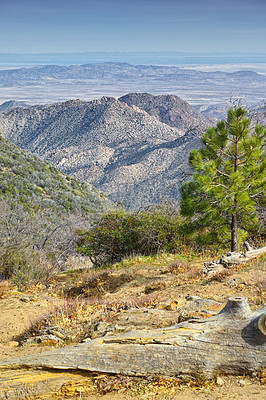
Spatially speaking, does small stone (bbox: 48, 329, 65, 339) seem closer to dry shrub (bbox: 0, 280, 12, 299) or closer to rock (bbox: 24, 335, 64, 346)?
rock (bbox: 24, 335, 64, 346)

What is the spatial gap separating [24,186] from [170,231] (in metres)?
15.7

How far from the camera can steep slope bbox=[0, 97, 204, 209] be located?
85562mm

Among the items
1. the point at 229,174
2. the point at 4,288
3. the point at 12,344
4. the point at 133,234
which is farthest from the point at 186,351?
the point at 133,234

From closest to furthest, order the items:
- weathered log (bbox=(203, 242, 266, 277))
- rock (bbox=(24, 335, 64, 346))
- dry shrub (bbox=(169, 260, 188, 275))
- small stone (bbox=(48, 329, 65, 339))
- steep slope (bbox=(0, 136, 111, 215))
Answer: rock (bbox=(24, 335, 64, 346))
small stone (bbox=(48, 329, 65, 339))
weathered log (bbox=(203, 242, 266, 277))
dry shrub (bbox=(169, 260, 188, 275))
steep slope (bbox=(0, 136, 111, 215))

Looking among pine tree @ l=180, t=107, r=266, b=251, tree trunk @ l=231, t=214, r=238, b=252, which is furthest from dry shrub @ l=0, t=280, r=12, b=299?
tree trunk @ l=231, t=214, r=238, b=252

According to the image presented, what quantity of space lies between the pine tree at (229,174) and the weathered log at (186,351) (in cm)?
560

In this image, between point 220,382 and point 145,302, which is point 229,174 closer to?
point 145,302

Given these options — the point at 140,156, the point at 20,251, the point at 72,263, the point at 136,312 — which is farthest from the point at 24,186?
the point at 140,156

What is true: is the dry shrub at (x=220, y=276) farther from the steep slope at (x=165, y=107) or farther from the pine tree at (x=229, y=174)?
the steep slope at (x=165, y=107)

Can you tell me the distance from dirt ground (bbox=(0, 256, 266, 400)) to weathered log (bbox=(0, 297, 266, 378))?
4.2 inches

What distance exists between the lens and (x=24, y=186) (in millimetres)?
25828

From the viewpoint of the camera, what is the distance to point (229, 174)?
9812mm

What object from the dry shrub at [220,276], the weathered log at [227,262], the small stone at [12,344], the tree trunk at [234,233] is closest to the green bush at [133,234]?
the tree trunk at [234,233]

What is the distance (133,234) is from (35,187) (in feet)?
49.3
